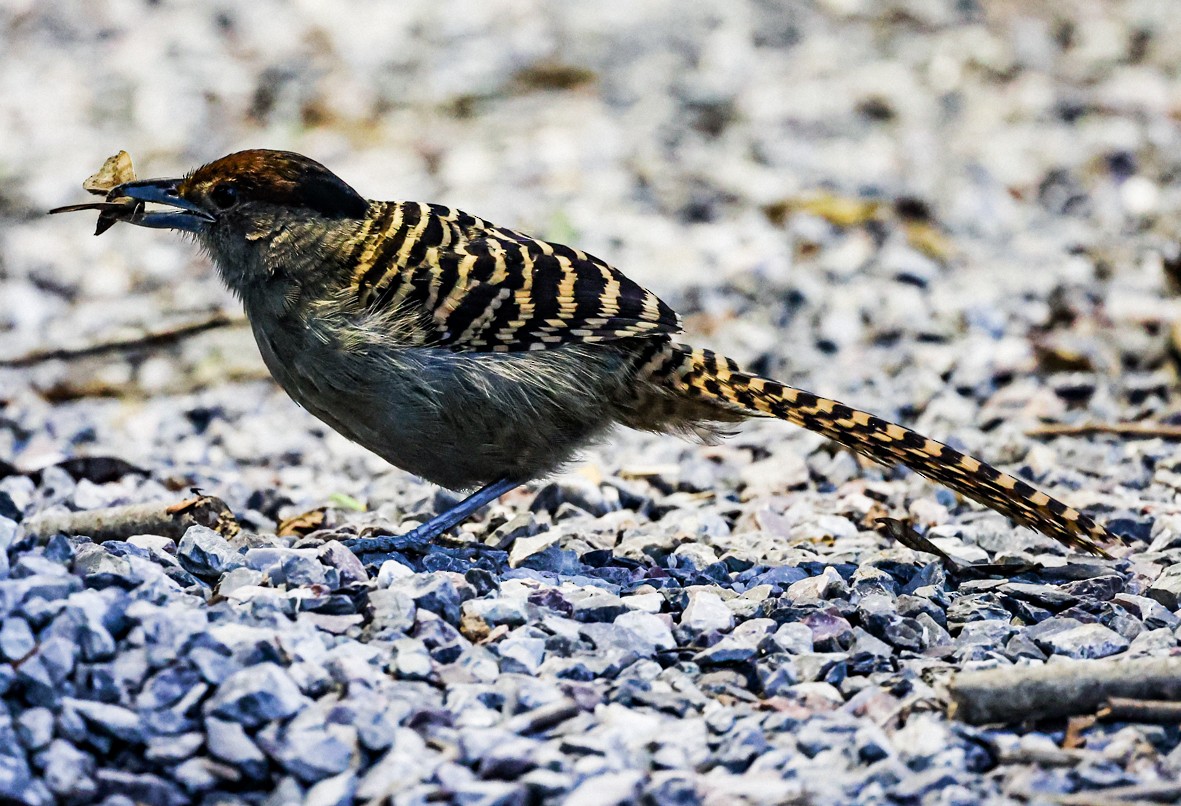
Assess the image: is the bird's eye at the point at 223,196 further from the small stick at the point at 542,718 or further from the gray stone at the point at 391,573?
the small stick at the point at 542,718

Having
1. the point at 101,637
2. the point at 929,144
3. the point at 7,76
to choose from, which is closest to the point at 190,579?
the point at 101,637

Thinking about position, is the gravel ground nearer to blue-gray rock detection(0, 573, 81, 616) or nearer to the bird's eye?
blue-gray rock detection(0, 573, 81, 616)

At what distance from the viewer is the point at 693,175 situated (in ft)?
32.5

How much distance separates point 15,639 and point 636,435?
13.0 ft

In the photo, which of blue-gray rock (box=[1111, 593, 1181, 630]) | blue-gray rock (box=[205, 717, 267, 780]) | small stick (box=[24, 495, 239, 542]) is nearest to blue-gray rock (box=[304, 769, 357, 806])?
blue-gray rock (box=[205, 717, 267, 780])

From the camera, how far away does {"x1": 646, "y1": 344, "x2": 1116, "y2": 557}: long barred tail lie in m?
4.80

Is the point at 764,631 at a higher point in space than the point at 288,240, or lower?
lower

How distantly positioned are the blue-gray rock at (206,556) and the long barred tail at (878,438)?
1.68 m

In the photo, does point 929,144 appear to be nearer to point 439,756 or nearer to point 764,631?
point 764,631

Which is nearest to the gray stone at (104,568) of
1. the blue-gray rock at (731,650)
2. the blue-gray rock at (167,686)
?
the blue-gray rock at (167,686)

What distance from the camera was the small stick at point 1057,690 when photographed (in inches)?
140

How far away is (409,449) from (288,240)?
2.84ft

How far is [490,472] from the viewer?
5273 mm

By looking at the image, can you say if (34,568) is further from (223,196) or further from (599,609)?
(223,196)
